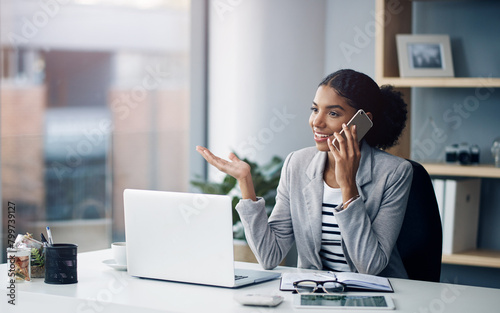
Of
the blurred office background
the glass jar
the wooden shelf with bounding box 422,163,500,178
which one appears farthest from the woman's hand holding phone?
the blurred office background

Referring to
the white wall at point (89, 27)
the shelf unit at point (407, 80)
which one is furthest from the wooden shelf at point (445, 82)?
the white wall at point (89, 27)

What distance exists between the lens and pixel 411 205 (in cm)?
214

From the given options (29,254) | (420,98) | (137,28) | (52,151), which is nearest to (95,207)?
(52,151)

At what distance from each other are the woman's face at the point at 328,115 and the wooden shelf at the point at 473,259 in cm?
124

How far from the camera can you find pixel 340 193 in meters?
2.13

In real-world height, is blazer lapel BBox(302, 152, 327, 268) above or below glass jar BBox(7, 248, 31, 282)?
above

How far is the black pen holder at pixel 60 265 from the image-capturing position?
177 centimetres

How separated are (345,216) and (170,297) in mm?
583

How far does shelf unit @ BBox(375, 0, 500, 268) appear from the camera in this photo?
2957 mm

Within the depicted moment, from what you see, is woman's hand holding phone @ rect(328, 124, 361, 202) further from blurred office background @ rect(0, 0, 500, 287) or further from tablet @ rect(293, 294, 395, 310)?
blurred office background @ rect(0, 0, 500, 287)

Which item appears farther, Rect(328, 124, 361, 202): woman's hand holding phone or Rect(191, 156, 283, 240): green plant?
Rect(191, 156, 283, 240): green plant

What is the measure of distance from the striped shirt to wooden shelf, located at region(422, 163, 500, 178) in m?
1.04

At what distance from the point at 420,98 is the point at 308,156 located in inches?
52.4

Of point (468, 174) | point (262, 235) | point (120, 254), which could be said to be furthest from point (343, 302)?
point (468, 174)
